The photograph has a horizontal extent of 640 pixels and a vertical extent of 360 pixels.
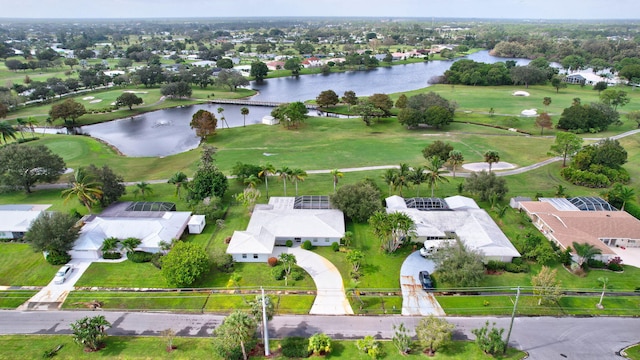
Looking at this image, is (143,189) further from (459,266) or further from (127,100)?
(127,100)

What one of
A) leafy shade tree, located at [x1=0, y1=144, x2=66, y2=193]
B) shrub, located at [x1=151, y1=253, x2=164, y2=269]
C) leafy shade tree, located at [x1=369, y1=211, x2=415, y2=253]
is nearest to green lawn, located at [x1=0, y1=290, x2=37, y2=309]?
shrub, located at [x1=151, y1=253, x2=164, y2=269]

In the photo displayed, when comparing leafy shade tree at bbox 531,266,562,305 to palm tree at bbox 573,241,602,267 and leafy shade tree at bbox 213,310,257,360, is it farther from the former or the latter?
leafy shade tree at bbox 213,310,257,360

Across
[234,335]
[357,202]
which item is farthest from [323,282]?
[357,202]

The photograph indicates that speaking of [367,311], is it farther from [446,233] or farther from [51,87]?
[51,87]

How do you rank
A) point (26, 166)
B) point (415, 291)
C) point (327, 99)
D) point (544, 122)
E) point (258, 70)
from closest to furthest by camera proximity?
point (415, 291) < point (26, 166) < point (544, 122) < point (327, 99) < point (258, 70)

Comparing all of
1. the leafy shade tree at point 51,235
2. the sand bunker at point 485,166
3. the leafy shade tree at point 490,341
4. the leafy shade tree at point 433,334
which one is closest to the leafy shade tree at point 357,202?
the leafy shade tree at point 433,334

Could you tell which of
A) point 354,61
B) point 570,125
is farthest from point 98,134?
point 354,61
